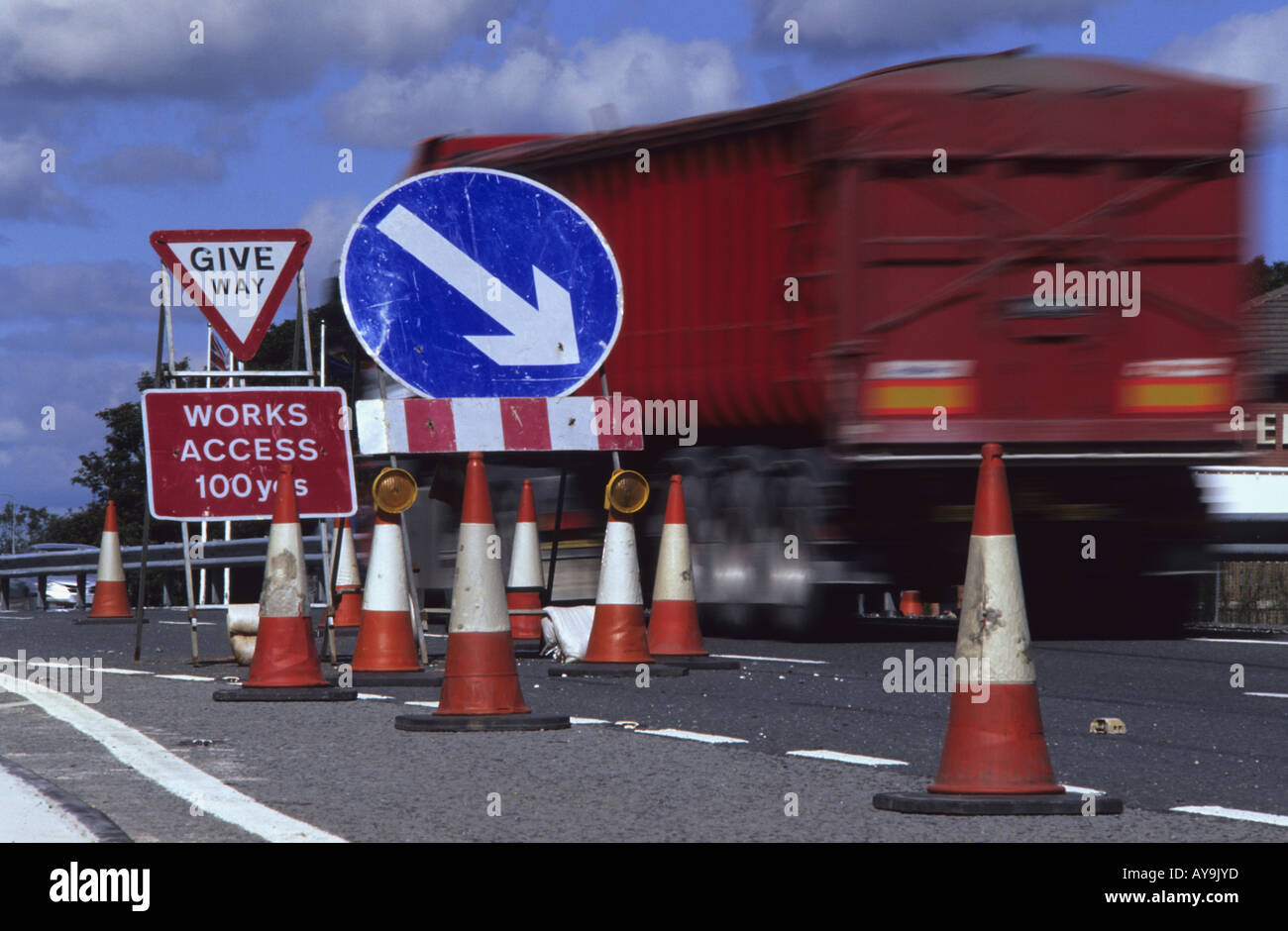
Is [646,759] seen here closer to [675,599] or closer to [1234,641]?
[675,599]

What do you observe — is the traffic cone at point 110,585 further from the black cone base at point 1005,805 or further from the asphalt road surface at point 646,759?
the black cone base at point 1005,805

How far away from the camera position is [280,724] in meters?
8.97

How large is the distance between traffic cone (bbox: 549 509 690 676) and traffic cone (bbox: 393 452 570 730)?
8.71 ft

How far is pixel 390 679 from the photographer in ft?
35.6

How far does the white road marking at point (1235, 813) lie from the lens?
6172 millimetres

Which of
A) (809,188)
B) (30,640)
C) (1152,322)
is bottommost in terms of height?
(30,640)

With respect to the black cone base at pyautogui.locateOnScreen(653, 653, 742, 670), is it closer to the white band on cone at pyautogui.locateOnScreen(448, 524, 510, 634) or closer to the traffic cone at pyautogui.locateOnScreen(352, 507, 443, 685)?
the traffic cone at pyautogui.locateOnScreen(352, 507, 443, 685)

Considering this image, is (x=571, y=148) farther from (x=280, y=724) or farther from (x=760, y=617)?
(x=280, y=724)

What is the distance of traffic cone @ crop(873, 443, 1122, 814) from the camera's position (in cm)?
629

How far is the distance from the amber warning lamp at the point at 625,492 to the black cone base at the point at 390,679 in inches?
52.1

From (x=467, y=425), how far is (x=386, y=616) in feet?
3.62
